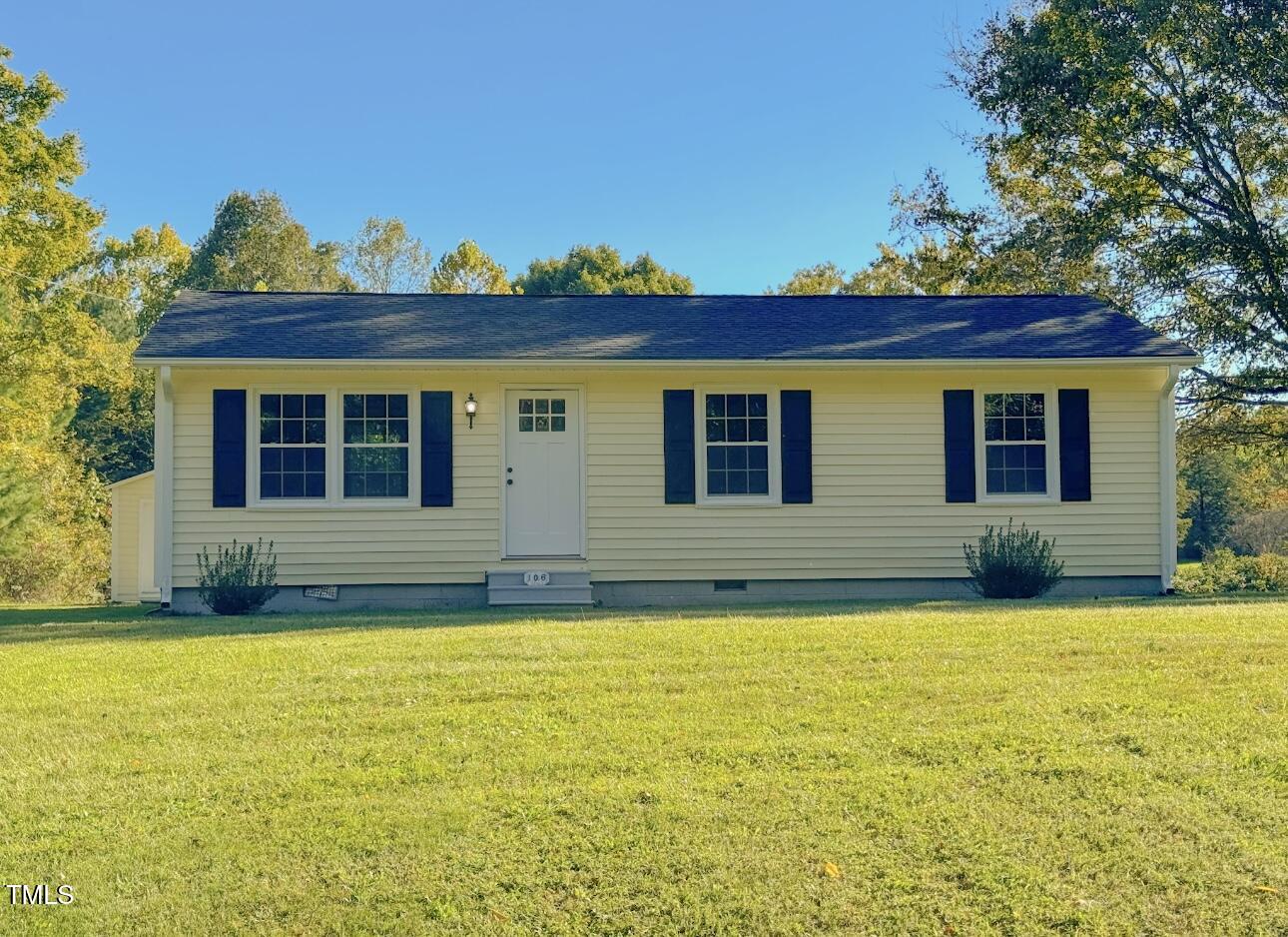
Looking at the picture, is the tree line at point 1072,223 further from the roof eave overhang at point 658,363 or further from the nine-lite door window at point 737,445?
the nine-lite door window at point 737,445

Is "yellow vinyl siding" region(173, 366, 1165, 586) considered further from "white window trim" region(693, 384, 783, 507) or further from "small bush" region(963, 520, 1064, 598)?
"small bush" region(963, 520, 1064, 598)

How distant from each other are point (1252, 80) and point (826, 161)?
25.7ft

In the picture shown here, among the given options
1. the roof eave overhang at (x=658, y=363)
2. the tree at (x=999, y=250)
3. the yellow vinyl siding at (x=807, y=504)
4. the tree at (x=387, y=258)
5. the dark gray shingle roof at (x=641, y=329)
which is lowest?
the yellow vinyl siding at (x=807, y=504)

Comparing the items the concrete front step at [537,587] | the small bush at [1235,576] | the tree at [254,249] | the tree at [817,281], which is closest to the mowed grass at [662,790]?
the concrete front step at [537,587]

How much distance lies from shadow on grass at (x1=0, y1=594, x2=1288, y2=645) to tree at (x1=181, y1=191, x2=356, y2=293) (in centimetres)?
2404

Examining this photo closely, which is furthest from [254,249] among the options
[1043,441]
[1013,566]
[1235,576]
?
[1235,576]

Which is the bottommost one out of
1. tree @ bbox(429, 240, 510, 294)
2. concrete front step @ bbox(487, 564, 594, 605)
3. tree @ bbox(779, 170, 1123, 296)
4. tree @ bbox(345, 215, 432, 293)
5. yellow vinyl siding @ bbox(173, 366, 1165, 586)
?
concrete front step @ bbox(487, 564, 594, 605)

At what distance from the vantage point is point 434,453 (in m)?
12.2

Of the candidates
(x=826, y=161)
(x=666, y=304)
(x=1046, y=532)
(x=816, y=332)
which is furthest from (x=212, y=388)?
(x=826, y=161)

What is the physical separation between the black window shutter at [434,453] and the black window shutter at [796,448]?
12.6 feet

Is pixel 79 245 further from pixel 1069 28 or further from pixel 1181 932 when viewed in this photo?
pixel 1181 932

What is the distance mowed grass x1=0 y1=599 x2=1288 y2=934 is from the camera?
147 inches

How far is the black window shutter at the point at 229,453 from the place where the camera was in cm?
1190

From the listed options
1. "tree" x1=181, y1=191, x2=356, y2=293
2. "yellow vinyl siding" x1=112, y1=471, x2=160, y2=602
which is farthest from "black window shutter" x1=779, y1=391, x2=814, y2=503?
"tree" x1=181, y1=191, x2=356, y2=293
